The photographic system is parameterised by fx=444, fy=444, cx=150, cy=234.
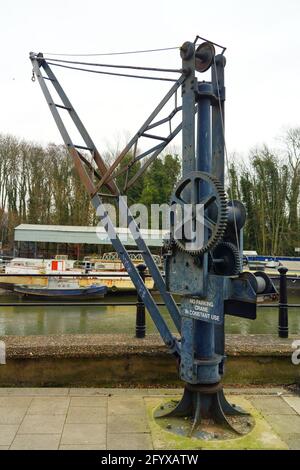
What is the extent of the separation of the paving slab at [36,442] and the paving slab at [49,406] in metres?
0.49

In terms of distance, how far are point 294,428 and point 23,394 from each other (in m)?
2.66

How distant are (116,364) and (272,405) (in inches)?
67.4

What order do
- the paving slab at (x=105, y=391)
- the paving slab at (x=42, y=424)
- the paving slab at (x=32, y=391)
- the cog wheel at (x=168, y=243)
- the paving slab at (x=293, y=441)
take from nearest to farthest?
1. the paving slab at (x=293, y=441)
2. the paving slab at (x=42, y=424)
3. the cog wheel at (x=168, y=243)
4. the paving slab at (x=32, y=391)
5. the paving slab at (x=105, y=391)

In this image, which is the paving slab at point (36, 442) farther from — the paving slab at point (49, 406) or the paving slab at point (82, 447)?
the paving slab at point (49, 406)

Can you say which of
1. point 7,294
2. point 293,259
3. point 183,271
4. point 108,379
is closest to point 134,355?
point 108,379

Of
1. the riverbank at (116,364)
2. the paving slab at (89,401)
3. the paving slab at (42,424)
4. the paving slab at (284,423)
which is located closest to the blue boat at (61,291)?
the riverbank at (116,364)

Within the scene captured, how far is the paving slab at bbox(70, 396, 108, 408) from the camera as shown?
435cm

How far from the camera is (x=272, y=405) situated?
442cm

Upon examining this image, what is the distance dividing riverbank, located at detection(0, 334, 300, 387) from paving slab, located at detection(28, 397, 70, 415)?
1.50 ft

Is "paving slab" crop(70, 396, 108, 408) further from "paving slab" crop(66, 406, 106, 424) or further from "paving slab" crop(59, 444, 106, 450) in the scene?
"paving slab" crop(59, 444, 106, 450)

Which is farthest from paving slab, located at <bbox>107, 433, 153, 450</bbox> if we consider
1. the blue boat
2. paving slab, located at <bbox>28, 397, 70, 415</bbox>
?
the blue boat

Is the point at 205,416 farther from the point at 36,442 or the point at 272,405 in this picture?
the point at 36,442

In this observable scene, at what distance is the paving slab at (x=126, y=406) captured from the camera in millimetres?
4141

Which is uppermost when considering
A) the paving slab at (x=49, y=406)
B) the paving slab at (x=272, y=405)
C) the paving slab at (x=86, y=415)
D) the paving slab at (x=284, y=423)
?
the paving slab at (x=49, y=406)
